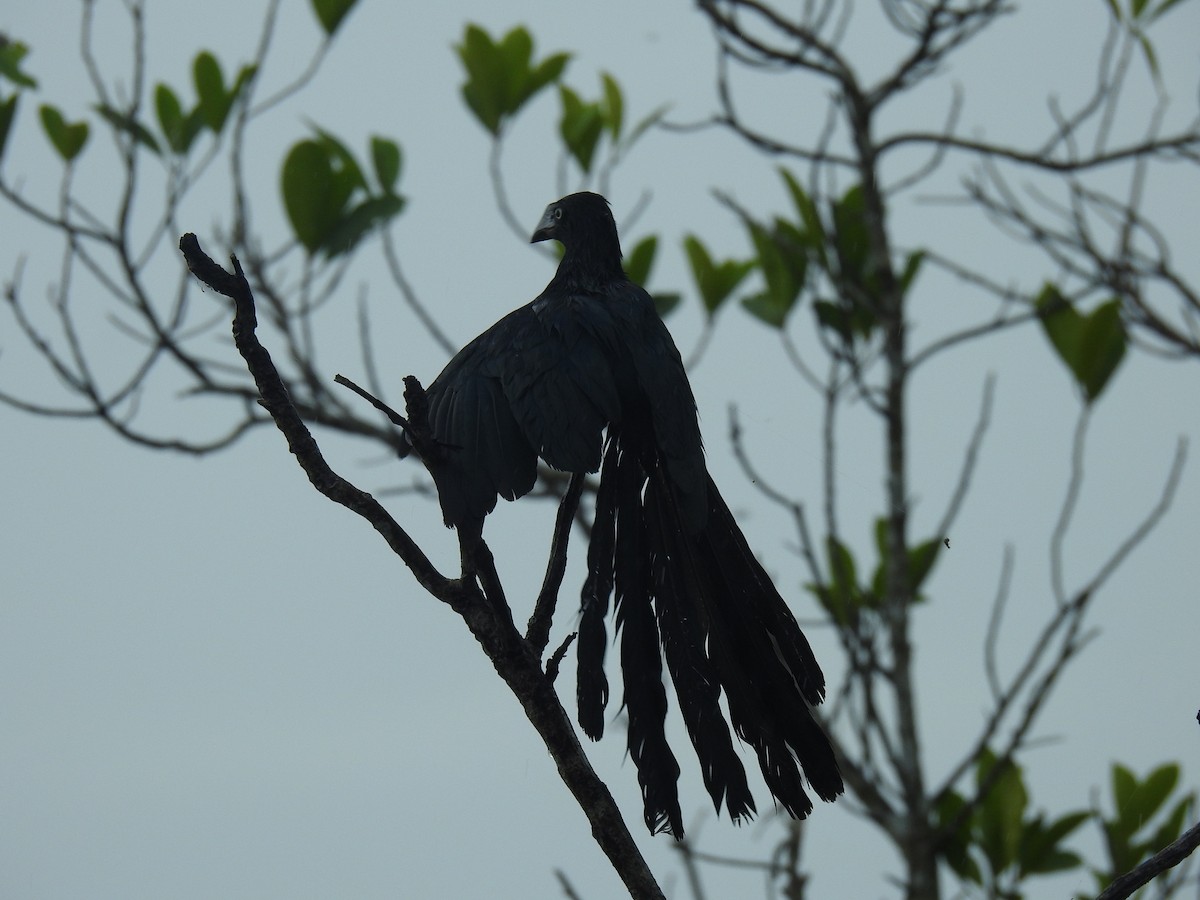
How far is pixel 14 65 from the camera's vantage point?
341 cm

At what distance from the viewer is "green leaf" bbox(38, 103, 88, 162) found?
3.85m

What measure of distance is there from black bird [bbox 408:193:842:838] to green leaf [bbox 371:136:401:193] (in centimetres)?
184

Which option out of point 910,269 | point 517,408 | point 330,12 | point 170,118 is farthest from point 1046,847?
point 170,118

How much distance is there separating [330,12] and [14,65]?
951 mm

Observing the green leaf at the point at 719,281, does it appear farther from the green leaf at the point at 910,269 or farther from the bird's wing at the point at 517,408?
the bird's wing at the point at 517,408

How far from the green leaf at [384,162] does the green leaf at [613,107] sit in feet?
2.46

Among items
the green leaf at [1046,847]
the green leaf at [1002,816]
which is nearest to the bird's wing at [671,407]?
the green leaf at [1002,816]

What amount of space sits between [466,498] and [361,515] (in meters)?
0.16

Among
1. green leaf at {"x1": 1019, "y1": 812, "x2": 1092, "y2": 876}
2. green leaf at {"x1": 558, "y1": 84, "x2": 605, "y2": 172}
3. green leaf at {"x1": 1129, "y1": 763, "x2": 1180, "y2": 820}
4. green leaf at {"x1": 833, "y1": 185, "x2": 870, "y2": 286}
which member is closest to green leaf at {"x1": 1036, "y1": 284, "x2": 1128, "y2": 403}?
green leaf at {"x1": 833, "y1": 185, "x2": 870, "y2": 286}

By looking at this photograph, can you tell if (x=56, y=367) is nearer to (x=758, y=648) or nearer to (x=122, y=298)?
(x=122, y=298)

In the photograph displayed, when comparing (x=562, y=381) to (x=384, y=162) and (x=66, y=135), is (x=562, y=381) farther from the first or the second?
(x=66, y=135)

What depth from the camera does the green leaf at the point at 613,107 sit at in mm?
4109

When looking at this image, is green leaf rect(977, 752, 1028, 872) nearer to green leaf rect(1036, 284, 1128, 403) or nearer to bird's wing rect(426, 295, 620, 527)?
green leaf rect(1036, 284, 1128, 403)

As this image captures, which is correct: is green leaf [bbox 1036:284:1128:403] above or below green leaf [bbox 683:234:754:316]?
below
